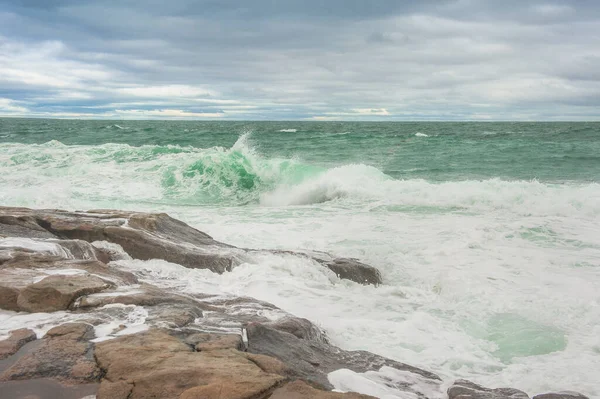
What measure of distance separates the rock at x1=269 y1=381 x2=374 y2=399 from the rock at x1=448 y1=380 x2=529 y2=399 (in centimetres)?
91

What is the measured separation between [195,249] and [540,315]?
425 cm

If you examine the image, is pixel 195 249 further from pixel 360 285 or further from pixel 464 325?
pixel 464 325

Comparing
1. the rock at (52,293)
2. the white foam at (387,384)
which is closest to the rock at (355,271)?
the white foam at (387,384)

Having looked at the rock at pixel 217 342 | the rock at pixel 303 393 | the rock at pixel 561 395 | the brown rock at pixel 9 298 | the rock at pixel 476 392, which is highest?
the brown rock at pixel 9 298

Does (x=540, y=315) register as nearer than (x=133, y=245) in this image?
Yes

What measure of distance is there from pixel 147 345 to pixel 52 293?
1.21 m

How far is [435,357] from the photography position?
4555 millimetres

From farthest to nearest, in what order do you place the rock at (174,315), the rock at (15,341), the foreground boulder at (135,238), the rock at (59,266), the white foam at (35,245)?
1. the foreground boulder at (135,238)
2. the white foam at (35,245)
3. the rock at (59,266)
4. the rock at (174,315)
5. the rock at (15,341)

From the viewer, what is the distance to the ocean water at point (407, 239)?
16.2 feet

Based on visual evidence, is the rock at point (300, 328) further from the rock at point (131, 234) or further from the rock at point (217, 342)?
the rock at point (131, 234)

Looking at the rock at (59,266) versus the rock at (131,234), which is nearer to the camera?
the rock at (59,266)

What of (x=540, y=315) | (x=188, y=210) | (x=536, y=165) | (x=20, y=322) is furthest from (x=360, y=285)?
(x=536, y=165)

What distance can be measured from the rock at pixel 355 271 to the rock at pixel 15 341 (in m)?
4.08

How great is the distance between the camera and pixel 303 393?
2.85 m
